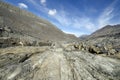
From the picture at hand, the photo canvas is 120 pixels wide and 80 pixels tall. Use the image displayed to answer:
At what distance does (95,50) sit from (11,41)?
19584 mm

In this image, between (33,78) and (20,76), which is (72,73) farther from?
(20,76)

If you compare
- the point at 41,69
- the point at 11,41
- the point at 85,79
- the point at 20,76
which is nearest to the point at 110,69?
the point at 85,79

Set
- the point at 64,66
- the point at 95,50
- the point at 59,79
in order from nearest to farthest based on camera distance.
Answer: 1. the point at 59,79
2. the point at 64,66
3. the point at 95,50

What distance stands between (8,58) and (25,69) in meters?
6.31

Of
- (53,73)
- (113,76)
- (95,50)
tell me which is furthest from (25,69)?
(95,50)

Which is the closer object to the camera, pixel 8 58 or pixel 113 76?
pixel 113 76

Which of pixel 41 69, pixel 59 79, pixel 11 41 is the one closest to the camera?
pixel 59 79

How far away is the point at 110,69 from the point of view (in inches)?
502

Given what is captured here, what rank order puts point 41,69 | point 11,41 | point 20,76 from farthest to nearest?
point 11,41, point 41,69, point 20,76

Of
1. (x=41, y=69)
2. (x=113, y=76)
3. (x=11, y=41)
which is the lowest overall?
(x=113, y=76)

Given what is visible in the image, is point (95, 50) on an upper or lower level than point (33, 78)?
upper

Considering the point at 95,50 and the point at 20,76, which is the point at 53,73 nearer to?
the point at 20,76

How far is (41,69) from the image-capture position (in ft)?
37.8

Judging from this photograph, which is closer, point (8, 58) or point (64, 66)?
point (64, 66)
